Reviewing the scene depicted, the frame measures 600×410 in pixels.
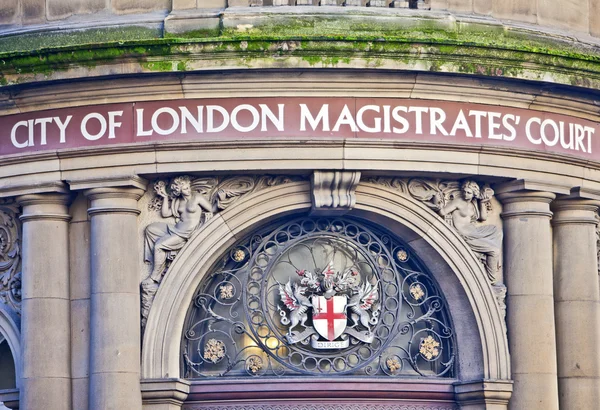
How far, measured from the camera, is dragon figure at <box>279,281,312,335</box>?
91.3ft

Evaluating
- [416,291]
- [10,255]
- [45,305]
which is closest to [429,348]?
[416,291]

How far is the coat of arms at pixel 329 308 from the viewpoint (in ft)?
91.2

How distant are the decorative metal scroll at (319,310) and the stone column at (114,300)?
3.54 ft

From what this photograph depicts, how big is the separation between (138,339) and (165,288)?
837 mm

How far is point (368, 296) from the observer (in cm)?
2811

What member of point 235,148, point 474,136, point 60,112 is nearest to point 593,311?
point 474,136

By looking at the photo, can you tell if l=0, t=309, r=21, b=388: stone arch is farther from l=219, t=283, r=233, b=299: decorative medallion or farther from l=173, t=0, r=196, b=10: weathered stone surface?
l=173, t=0, r=196, b=10: weathered stone surface

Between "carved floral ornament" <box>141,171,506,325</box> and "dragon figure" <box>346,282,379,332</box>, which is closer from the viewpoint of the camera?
"carved floral ornament" <box>141,171,506,325</box>

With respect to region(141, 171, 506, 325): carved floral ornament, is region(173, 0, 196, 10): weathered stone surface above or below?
above

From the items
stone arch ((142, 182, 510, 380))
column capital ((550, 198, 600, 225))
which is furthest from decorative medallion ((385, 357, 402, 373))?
column capital ((550, 198, 600, 225))

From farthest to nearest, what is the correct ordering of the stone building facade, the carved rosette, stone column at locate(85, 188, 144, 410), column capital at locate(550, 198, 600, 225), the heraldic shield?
column capital at locate(550, 198, 600, 225)
the carved rosette
the heraldic shield
the stone building facade
stone column at locate(85, 188, 144, 410)

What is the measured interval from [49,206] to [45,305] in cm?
146

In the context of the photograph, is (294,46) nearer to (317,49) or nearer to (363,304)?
(317,49)

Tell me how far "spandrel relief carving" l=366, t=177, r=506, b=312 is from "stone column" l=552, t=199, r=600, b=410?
113cm
